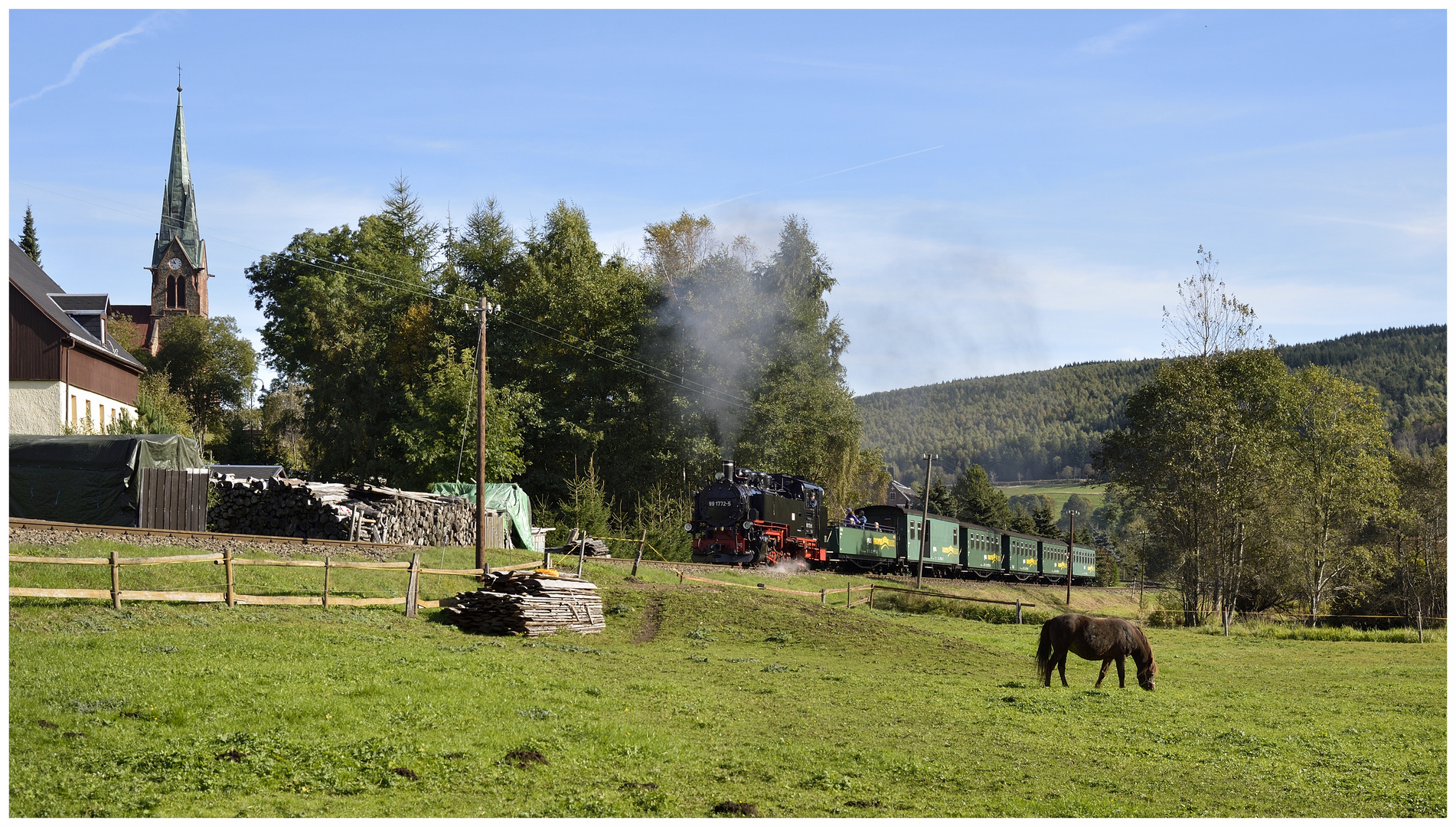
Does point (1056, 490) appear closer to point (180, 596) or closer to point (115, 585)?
point (180, 596)

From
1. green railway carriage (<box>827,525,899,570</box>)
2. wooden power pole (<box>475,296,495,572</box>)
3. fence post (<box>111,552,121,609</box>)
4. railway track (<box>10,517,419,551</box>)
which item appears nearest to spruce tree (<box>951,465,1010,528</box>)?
green railway carriage (<box>827,525,899,570</box>)

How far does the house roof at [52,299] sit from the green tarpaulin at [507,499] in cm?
1544

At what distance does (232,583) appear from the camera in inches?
746

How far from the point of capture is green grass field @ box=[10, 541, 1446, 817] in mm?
9406

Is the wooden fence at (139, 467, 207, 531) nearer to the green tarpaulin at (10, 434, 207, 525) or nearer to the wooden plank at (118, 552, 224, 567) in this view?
the green tarpaulin at (10, 434, 207, 525)

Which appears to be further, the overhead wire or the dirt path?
the overhead wire

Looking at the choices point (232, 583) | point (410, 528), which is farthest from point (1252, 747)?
point (410, 528)

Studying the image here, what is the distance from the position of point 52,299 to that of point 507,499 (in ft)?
67.6

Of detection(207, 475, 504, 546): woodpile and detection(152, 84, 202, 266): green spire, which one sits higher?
detection(152, 84, 202, 266): green spire

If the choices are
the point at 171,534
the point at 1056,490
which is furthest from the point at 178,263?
the point at 1056,490

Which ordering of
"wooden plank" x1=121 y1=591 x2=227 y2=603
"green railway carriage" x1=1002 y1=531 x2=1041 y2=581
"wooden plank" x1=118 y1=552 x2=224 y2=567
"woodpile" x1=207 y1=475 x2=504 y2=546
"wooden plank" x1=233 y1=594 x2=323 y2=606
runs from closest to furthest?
"wooden plank" x1=118 y1=552 x2=224 y2=567 < "wooden plank" x1=121 y1=591 x2=227 y2=603 < "wooden plank" x1=233 y1=594 x2=323 y2=606 < "woodpile" x1=207 y1=475 x2=504 y2=546 < "green railway carriage" x1=1002 y1=531 x2=1041 y2=581

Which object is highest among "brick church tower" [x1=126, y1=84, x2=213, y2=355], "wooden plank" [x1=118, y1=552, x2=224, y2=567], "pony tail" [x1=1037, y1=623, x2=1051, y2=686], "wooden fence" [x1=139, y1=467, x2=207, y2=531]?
"brick church tower" [x1=126, y1=84, x2=213, y2=355]

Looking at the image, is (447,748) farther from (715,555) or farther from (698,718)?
(715,555)

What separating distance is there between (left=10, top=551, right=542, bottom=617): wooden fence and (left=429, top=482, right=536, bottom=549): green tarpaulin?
524 inches
